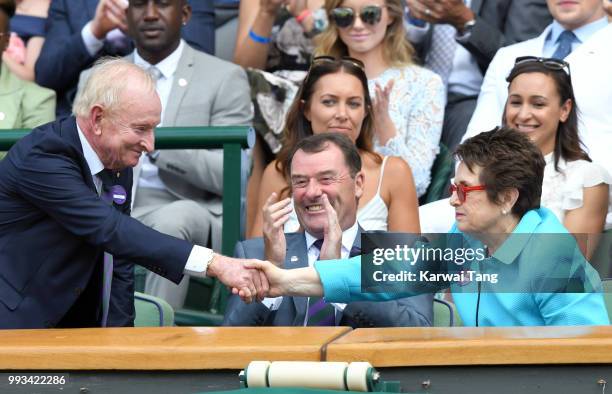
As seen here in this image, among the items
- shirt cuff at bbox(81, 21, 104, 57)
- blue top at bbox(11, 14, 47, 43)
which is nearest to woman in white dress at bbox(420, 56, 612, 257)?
shirt cuff at bbox(81, 21, 104, 57)

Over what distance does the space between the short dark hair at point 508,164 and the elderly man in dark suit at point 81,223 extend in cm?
90

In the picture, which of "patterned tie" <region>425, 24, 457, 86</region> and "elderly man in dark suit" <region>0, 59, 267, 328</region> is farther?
"patterned tie" <region>425, 24, 457, 86</region>

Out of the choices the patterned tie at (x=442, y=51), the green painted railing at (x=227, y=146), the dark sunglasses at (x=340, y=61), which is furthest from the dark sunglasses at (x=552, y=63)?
the green painted railing at (x=227, y=146)

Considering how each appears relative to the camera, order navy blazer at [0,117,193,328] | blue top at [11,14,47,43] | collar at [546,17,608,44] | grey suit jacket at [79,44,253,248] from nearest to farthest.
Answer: navy blazer at [0,117,193,328]
grey suit jacket at [79,44,253,248]
collar at [546,17,608,44]
blue top at [11,14,47,43]

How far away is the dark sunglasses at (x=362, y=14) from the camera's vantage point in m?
6.82

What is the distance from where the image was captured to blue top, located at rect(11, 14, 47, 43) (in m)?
8.12

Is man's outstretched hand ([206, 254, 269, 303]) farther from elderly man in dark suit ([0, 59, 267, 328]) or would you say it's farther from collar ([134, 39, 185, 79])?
collar ([134, 39, 185, 79])

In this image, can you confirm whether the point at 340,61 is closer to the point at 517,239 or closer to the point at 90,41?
the point at 90,41

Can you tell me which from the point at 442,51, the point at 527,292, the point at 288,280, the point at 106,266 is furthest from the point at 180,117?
the point at 527,292

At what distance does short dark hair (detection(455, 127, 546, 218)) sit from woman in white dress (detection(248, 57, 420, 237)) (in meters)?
1.29

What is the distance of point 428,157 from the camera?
259 inches

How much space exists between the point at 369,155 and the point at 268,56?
62.8 inches

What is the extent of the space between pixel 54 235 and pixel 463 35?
3.18 meters

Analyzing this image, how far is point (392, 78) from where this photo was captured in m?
6.80
